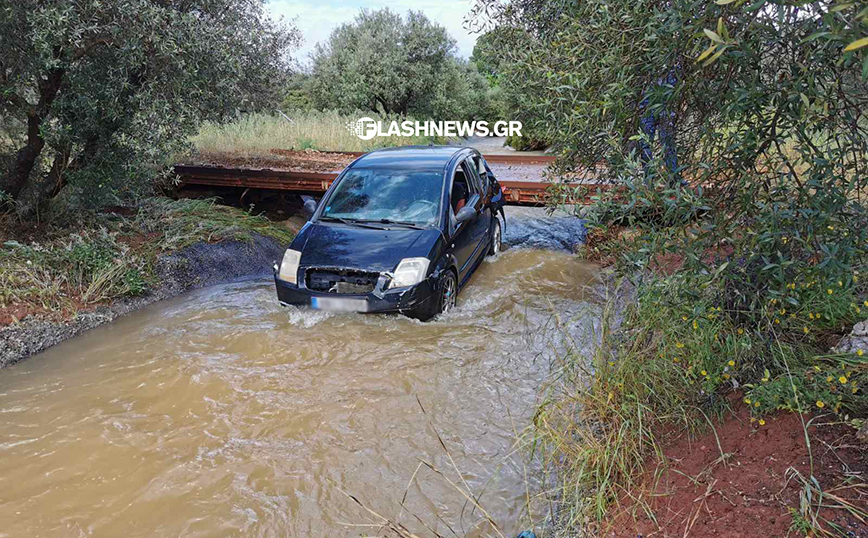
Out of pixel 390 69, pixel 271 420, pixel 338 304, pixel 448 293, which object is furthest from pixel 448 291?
pixel 390 69

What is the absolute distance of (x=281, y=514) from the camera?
11.8ft

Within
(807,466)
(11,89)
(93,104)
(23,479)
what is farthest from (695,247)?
(11,89)

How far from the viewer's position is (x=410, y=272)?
20.4ft

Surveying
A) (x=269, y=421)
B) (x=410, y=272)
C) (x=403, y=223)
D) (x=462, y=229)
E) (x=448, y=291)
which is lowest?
(x=269, y=421)

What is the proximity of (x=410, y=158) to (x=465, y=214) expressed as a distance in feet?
4.51

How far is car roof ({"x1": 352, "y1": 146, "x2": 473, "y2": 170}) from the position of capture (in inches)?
Result: 303

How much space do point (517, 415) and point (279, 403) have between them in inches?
78.4

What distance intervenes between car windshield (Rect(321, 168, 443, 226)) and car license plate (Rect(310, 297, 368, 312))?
1.25 meters

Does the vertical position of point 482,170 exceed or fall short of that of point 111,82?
it falls short

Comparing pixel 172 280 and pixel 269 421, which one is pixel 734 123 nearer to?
pixel 269 421

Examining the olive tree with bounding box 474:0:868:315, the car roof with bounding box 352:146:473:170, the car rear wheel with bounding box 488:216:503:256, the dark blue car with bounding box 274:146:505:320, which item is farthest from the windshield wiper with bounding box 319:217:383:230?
the olive tree with bounding box 474:0:868:315

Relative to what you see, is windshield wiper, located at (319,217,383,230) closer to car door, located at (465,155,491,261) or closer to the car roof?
the car roof

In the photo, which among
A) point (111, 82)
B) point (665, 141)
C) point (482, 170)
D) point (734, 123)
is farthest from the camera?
point (482, 170)

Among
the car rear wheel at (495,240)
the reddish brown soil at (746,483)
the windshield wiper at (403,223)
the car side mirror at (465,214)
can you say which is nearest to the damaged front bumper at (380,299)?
the windshield wiper at (403,223)
